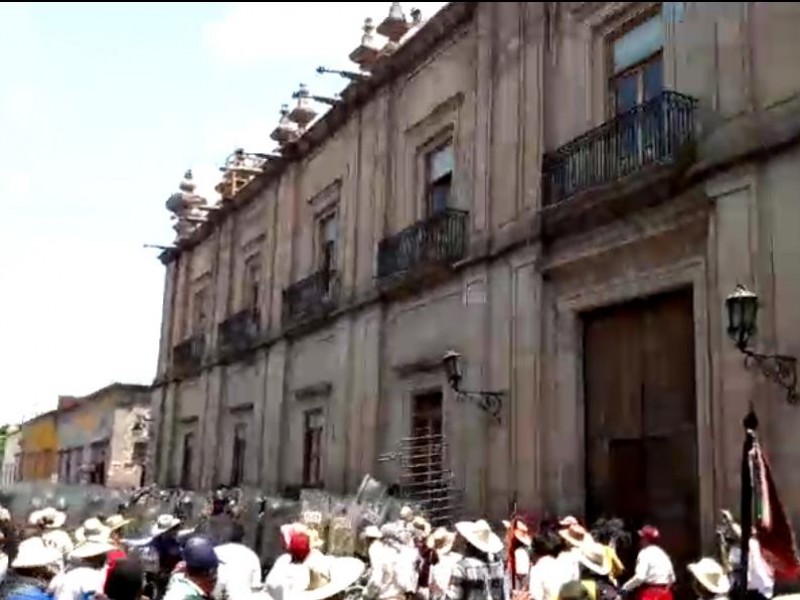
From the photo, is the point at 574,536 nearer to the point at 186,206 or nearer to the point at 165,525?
the point at 165,525

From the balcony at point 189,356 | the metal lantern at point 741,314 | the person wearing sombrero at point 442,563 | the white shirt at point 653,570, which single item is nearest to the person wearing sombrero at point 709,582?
the white shirt at point 653,570

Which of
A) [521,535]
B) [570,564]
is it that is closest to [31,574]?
[570,564]

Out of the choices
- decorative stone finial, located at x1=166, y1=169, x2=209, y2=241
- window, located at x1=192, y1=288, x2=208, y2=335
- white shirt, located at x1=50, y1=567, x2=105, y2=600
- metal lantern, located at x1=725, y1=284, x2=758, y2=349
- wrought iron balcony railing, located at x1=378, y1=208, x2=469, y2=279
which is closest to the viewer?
white shirt, located at x1=50, y1=567, x2=105, y2=600

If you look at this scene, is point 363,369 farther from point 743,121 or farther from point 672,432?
point 743,121

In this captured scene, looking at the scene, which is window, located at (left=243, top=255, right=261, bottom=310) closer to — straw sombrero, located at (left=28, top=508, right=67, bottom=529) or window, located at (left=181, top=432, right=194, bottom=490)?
window, located at (left=181, top=432, right=194, bottom=490)

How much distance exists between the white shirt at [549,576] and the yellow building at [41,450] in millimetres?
24790

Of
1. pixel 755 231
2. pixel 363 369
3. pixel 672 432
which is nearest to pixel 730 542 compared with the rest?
pixel 672 432

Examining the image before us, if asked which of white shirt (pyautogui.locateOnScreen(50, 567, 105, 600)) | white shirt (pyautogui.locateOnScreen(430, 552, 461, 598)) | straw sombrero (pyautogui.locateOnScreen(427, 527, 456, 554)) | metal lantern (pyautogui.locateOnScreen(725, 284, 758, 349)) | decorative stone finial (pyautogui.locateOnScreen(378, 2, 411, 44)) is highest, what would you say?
decorative stone finial (pyautogui.locateOnScreen(378, 2, 411, 44))

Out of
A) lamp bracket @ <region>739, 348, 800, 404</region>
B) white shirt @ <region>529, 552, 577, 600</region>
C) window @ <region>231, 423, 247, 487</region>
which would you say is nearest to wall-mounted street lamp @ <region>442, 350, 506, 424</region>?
lamp bracket @ <region>739, 348, 800, 404</region>

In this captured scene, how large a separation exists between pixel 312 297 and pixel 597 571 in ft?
35.7

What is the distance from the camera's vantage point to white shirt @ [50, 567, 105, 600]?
5.39 meters

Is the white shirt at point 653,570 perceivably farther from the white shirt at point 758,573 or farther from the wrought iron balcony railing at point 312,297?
the wrought iron balcony railing at point 312,297

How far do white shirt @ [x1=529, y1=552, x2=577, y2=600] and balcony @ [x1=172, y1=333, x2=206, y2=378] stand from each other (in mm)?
17553

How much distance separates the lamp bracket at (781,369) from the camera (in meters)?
8.39
